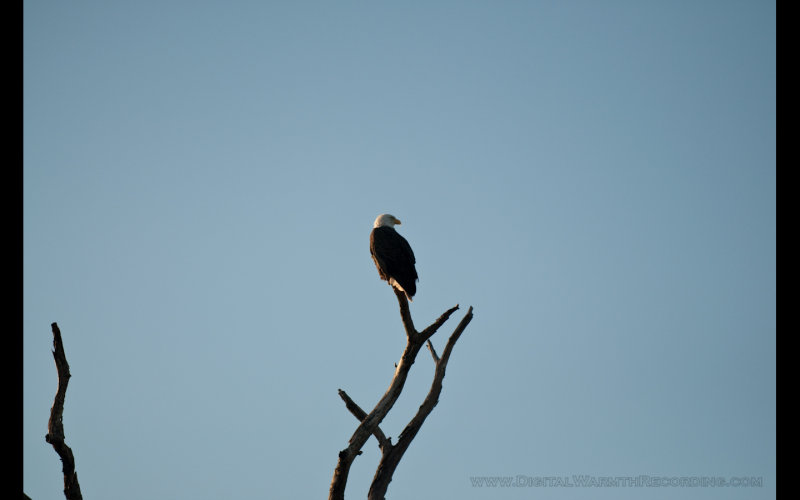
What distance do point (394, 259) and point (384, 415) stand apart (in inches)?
98.9

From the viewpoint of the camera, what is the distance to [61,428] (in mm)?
6227

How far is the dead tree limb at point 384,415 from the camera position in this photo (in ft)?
22.0

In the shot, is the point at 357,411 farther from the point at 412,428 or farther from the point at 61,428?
the point at 61,428

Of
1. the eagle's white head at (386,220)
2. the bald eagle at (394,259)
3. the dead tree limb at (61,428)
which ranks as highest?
the eagle's white head at (386,220)

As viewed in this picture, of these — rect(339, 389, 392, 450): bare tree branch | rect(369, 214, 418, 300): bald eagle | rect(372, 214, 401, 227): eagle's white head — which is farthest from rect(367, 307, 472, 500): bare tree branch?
rect(372, 214, 401, 227): eagle's white head

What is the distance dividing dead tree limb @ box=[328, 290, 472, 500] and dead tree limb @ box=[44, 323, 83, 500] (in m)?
2.29

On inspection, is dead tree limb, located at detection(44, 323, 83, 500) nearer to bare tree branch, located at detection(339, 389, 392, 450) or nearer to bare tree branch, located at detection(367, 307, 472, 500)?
bare tree branch, located at detection(339, 389, 392, 450)

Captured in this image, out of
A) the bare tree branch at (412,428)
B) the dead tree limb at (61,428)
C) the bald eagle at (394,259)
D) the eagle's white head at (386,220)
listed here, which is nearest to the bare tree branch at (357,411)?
the bare tree branch at (412,428)

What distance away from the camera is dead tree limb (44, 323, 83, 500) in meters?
6.17

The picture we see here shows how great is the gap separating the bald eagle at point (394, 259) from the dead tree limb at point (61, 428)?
11.7ft

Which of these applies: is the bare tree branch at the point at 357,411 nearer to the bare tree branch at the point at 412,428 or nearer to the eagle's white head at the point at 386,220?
the bare tree branch at the point at 412,428
